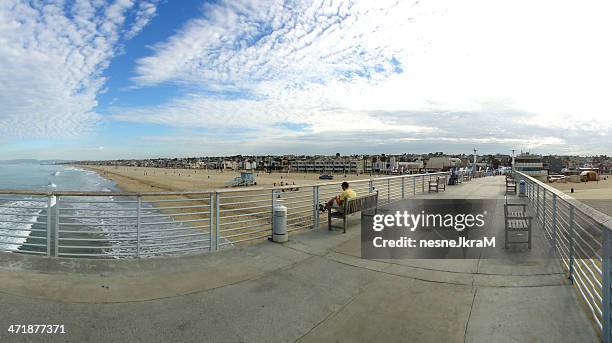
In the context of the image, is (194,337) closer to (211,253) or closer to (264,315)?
(264,315)

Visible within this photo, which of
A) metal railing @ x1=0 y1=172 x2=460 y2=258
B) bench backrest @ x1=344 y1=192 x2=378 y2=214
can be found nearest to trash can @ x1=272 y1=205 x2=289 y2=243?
metal railing @ x1=0 y1=172 x2=460 y2=258

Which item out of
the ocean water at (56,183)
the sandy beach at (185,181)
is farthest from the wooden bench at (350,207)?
the ocean water at (56,183)

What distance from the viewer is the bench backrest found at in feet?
23.0

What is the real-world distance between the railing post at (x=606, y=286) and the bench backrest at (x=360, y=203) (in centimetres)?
443

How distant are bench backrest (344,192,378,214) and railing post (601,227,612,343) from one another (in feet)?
14.5

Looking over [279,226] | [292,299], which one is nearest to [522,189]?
[279,226]

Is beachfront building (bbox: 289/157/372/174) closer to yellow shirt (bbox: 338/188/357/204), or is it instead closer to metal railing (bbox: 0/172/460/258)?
metal railing (bbox: 0/172/460/258)

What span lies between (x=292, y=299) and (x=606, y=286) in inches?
108

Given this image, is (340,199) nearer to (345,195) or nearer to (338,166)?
(345,195)

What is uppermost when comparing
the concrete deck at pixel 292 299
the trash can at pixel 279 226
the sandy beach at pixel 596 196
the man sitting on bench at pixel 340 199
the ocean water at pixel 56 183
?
the man sitting on bench at pixel 340 199

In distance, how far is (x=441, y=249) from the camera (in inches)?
216

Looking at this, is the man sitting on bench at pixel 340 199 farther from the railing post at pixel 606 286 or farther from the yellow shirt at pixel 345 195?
the railing post at pixel 606 286

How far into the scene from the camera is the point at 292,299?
368 centimetres

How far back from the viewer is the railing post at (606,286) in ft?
8.84
